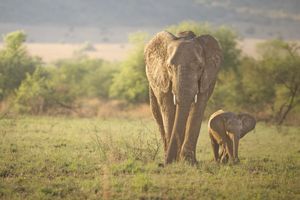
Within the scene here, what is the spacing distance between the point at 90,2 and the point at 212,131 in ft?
334

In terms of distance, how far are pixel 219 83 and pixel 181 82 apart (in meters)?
18.2

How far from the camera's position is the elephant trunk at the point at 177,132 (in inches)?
450

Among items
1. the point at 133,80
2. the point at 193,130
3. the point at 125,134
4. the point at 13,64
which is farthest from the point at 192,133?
the point at 133,80

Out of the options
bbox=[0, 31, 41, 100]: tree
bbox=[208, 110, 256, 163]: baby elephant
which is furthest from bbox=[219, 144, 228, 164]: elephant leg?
bbox=[0, 31, 41, 100]: tree

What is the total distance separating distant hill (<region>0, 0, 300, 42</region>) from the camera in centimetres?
9775

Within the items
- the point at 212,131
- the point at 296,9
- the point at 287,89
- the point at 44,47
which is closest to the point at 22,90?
the point at 287,89

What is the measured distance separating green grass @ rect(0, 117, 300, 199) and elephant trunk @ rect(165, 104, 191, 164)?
0.32m

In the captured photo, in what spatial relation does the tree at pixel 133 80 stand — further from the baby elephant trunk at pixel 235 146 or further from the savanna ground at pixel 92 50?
the savanna ground at pixel 92 50

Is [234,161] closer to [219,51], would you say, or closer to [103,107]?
[219,51]

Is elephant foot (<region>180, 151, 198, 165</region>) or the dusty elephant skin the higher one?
the dusty elephant skin

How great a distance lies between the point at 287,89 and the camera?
27.4 metres

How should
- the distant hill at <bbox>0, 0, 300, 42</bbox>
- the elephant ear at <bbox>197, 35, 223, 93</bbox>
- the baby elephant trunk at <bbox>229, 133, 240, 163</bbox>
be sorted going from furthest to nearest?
the distant hill at <bbox>0, 0, 300, 42</bbox>
the baby elephant trunk at <bbox>229, 133, 240, 163</bbox>
the elephant ear at <bbox>197, 35, 223, 93</bbox>

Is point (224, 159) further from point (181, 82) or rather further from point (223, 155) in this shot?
point (181, 82)

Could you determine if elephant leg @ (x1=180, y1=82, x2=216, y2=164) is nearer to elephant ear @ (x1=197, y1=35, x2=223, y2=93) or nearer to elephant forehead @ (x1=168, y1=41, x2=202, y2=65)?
elephant ear @ (x1=197, y1=35, x2=223, y2=93)
